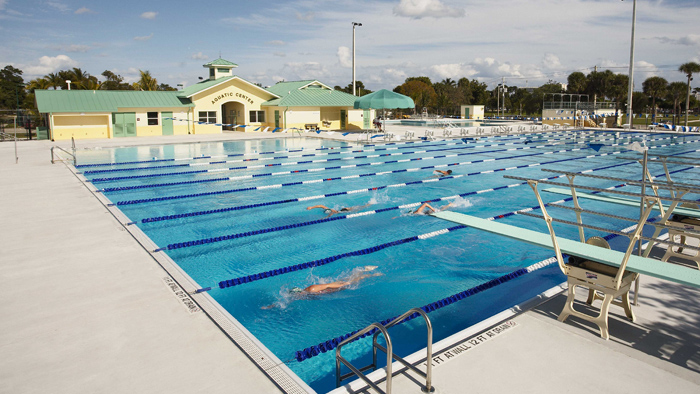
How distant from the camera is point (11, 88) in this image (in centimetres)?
5859

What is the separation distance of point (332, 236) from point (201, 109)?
24724mm

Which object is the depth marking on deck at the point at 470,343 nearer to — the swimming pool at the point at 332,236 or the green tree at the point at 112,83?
the swimming pool at the point at 332,236

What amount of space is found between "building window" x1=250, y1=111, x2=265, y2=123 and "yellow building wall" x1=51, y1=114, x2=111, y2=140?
9.27 m

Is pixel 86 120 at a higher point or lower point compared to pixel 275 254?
higher

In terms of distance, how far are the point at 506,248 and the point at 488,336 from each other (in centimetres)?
394

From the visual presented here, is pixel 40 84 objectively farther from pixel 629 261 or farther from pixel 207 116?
pixel 629 261

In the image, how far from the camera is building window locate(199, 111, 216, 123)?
3030 centimetres

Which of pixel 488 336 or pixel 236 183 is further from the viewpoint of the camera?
pixel 236 183

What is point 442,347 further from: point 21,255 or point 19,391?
point 21,255

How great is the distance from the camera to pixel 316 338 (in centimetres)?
475

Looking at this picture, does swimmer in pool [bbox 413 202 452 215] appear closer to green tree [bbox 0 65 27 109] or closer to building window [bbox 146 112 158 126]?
building window [bbox 146 112 158 126]

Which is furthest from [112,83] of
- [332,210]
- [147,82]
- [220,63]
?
[332,210]

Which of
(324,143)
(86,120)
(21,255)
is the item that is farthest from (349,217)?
(86,120)

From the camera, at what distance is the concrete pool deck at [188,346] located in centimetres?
321
